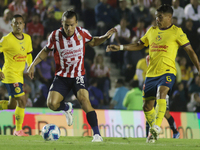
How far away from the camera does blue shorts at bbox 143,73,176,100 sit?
21.2ft

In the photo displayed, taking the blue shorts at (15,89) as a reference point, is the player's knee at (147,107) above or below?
below

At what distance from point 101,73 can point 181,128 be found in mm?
3446

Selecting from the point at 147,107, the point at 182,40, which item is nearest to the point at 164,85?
the point at 147,107

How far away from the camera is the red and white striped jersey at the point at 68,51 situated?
264 inches

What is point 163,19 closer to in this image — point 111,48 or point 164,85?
point 111,48

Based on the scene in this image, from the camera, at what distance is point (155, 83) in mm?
6602

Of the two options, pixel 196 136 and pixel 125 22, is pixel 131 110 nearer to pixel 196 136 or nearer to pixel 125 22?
pixel 196 136

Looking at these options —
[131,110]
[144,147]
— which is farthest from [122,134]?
[144,147]

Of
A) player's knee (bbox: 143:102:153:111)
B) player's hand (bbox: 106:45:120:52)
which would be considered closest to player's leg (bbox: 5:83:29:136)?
player's hand (bbox: 106:45:120:52)

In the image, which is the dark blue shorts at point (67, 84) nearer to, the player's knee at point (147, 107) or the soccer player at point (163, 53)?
the soccer player at point (163, 53)

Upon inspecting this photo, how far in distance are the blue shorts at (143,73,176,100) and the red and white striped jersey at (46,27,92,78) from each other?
1175 mm

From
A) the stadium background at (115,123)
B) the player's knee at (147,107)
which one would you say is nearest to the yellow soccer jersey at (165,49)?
the player's knee at (147,107)

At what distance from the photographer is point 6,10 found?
13.3 m

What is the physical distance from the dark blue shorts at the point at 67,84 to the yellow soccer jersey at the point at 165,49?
47.7 inches
